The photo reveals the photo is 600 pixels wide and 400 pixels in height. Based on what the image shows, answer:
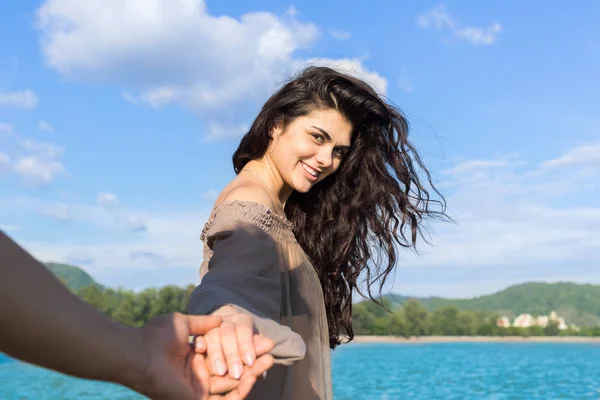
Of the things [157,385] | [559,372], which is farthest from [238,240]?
[559,372]

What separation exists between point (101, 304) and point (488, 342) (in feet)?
83.5

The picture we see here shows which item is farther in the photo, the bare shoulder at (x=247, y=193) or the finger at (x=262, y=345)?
the bare shoulder at (x=247, y=193)

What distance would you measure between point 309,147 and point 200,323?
3.83ft

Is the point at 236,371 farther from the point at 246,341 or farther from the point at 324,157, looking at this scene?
the point at 324,157

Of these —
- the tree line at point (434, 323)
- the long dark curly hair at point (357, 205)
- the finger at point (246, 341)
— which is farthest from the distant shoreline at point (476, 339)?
the finger at point (246, 341)

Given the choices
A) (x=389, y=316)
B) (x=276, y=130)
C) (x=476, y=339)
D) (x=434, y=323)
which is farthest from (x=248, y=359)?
(x=476, y=339)

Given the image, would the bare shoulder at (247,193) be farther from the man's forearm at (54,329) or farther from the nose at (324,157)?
the man's forearm at (54,329)

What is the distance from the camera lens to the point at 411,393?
18.6 m

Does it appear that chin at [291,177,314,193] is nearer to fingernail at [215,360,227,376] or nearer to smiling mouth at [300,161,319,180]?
smiling mouth at [300,161,319,180]

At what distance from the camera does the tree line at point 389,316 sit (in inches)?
1684

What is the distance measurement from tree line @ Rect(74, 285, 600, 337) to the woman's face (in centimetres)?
4004

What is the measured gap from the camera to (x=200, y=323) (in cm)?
111

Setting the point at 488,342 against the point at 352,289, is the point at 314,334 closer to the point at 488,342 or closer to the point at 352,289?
the point at 352,289

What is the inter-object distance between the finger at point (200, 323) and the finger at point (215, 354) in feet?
0.04
